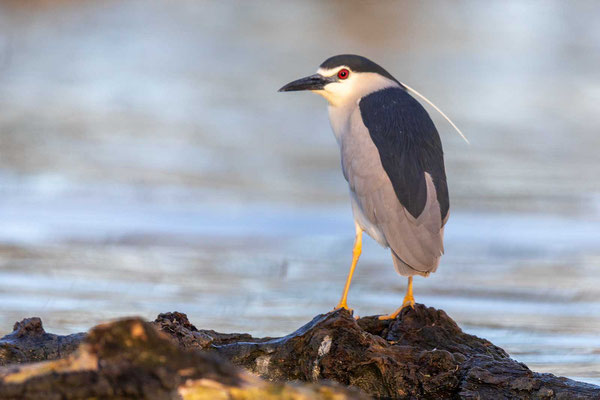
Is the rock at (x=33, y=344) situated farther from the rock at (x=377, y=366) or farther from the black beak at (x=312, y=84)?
the black beak at (x=312, y=84)

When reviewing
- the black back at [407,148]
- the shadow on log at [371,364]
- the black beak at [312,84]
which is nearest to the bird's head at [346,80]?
the black beak at [312,84]

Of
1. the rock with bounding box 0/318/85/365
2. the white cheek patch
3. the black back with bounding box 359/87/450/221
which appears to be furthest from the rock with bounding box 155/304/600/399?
the white cheek patch

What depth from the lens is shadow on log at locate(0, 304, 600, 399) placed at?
4.13m

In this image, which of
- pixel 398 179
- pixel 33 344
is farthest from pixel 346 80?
pixel 33 344

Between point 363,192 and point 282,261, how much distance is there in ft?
10.1

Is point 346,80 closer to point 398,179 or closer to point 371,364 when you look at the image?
point 398,179

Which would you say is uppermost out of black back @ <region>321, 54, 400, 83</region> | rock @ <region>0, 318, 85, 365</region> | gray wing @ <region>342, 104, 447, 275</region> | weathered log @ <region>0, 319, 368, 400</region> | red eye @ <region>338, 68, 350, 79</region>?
black back @ <region>321, 54, 400, 83</region>

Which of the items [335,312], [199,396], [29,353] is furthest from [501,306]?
[199,396]

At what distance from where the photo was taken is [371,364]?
13.8 feet

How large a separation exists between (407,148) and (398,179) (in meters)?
0.19

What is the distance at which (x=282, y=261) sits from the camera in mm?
8672

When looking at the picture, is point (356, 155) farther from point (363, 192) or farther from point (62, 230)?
point (62, 230)

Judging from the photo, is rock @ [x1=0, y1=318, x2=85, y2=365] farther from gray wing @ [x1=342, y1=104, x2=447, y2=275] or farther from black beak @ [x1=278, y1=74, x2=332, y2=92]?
black beak @ [x1=278, y1=74, x2=332, y2=92]

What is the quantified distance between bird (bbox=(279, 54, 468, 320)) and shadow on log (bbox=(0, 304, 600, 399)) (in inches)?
38.9
